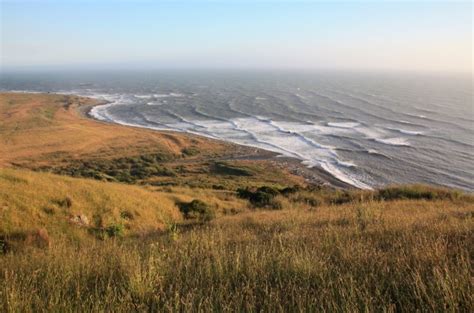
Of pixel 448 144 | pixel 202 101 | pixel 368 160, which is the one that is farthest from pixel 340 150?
pixel 202 101

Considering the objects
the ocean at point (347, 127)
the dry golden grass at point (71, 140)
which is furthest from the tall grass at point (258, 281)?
the dry golden grass at point (71, 140)

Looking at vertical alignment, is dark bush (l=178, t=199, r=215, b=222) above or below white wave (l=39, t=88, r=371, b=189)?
above

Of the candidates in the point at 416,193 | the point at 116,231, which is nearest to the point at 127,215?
the point at 116,231

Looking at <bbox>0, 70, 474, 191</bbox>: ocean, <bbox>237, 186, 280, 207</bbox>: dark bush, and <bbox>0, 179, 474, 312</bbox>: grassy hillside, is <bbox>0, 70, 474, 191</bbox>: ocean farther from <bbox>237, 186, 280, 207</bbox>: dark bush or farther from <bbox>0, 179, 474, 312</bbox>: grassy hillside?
<bbox>0, 179, 474, 312</bbox>: grassy hillside

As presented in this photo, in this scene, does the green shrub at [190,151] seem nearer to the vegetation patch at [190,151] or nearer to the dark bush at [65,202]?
the vegetation patch at [190,151]

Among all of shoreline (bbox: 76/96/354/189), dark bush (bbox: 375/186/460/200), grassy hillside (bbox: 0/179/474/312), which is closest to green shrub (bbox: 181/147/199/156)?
shoreline (bbox: 76/96/354/189)

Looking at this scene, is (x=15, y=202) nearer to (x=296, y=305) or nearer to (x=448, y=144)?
(x=296, y=305)
